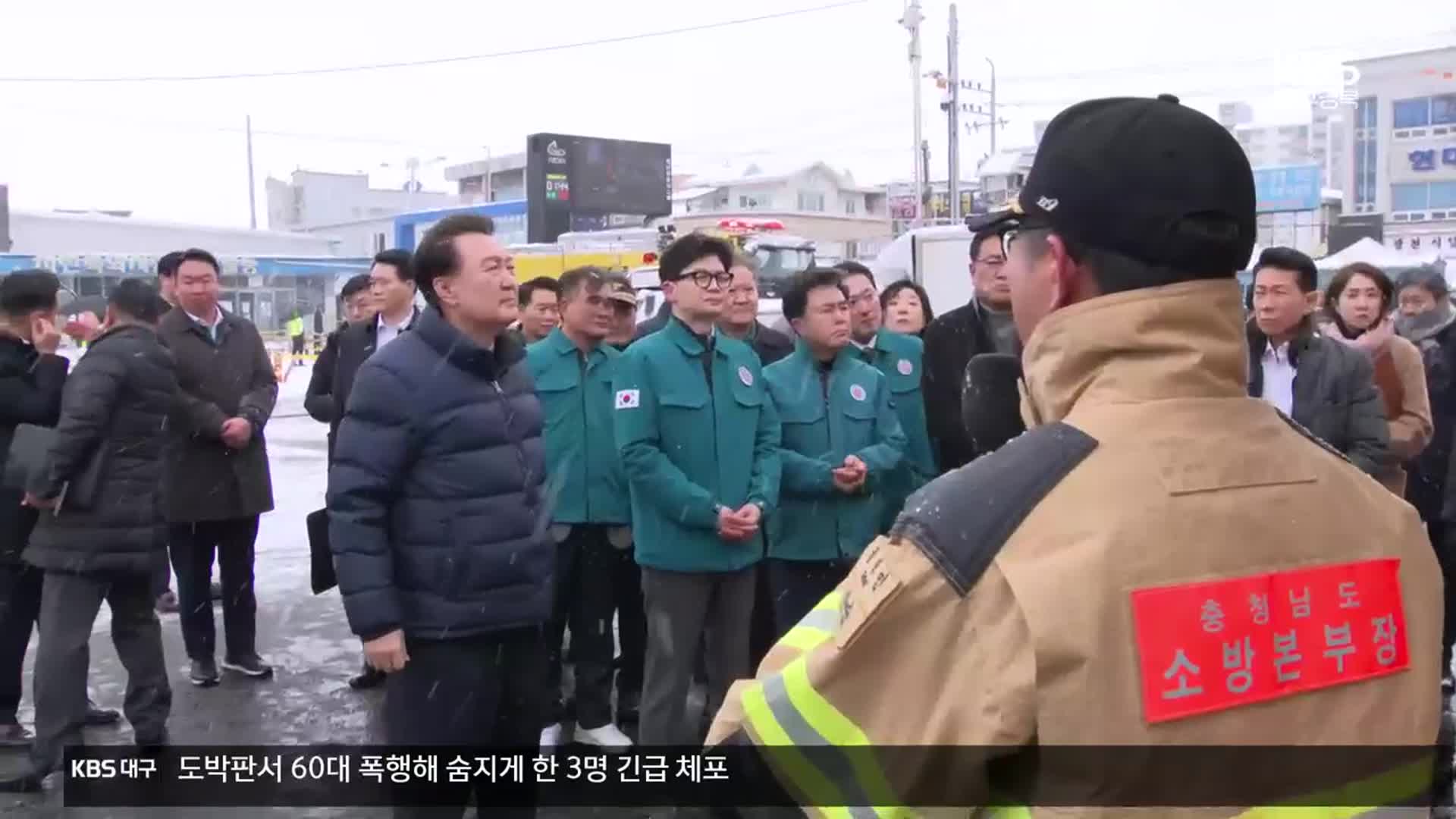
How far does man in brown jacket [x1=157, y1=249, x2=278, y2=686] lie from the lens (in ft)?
19.7

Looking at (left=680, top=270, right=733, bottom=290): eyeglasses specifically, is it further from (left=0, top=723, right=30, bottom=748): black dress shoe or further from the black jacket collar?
(left=0, top=723, right=30, bottom=748): black dress shoe

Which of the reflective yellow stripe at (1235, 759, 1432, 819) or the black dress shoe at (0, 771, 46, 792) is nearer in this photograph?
the reflective yellow stripe at (1235, 759, 1432, 819)

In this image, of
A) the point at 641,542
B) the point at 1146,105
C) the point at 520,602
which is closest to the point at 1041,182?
the point at 1146,105

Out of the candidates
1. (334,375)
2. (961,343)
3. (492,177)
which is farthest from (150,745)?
(492,177)

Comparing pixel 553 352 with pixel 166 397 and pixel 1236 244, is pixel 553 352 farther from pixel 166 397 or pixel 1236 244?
pixel 1236 244

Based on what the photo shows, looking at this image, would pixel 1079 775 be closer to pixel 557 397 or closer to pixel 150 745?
pixel 557 397

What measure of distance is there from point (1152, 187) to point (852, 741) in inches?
25.1

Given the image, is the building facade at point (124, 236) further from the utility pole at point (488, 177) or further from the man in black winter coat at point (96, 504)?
the man in black winter coat at point (96, 504)

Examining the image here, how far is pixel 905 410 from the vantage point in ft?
17.1

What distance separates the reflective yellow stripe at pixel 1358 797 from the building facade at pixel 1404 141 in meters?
48.8

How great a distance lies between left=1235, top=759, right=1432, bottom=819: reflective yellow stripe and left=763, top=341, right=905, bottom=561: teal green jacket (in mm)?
3377

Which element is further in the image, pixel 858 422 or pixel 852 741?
pixel 858 422

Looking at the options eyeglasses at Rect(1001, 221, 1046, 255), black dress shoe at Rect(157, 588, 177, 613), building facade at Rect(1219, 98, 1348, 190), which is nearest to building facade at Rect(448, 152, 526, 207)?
building facade at Rect(1219, 98, 1348, 190)

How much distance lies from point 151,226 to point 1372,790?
60.7m
